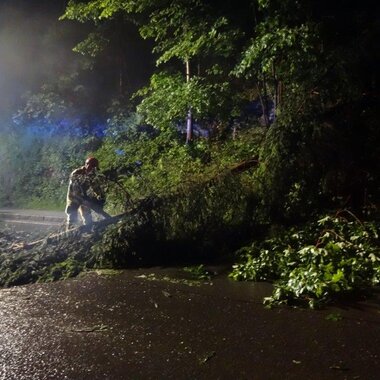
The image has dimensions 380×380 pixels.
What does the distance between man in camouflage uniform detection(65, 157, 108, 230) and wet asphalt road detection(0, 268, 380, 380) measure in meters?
2.35

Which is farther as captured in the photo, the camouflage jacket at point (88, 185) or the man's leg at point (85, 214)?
the man's leg at point (85, 214)

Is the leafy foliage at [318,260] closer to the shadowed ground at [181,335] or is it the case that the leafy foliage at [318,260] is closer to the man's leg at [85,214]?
the shadowed ground at [181,335]

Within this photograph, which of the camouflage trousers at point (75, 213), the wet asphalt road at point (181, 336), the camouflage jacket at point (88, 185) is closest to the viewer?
the wet asphalt road at point (181, 336)

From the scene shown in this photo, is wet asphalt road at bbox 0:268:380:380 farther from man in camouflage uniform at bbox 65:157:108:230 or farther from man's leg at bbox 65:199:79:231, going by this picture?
man's leg at bbox 65:199:79:231

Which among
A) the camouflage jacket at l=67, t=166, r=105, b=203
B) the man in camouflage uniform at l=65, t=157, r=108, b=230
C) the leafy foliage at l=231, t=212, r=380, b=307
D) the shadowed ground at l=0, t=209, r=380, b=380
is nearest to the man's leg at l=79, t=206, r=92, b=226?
the man in camouflage uniform at l=65, t=157, r=108, b=230

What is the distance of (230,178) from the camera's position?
7727mm

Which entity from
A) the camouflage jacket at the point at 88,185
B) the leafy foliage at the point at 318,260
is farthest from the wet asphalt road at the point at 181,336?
the camouflage jacket at the point at 88,185

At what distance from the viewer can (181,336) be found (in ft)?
15.0

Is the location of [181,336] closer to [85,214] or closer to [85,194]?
[85,194]

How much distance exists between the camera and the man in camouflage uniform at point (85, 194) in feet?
26.7

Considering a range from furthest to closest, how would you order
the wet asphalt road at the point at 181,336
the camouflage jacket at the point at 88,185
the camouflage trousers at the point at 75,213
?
the camouflage trousers at the point at 75,213
the camouflage jacket at the point at 88,185
the wet asphalt road at the point at 181,336

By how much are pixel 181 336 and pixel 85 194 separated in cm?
447

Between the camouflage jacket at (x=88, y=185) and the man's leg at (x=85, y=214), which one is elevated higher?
the camouflage jacket at (x=88, y=185)

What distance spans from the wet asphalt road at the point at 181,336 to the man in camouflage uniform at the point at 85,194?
235cm
